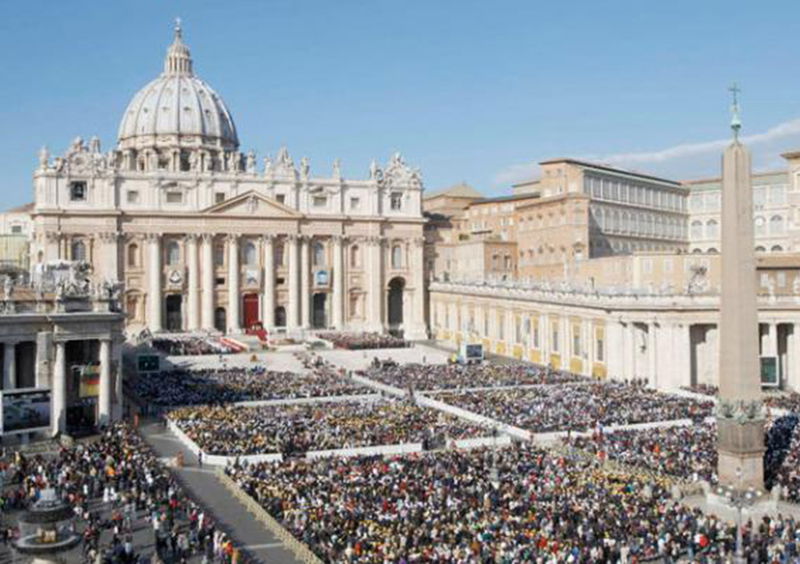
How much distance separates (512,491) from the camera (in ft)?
91.1

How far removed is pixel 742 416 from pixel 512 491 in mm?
6816

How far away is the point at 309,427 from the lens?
126ft

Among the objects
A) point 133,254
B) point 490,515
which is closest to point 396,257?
point 133,254

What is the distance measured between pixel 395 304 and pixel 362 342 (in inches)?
823

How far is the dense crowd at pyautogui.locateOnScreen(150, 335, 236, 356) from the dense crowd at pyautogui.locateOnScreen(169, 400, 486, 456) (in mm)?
24538

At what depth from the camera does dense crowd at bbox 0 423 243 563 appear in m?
24.1

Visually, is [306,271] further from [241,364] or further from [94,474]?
[94,474]

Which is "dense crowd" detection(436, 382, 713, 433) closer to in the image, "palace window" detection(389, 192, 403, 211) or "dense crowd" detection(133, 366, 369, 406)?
"dense crowd" detection(133, 366, 369, 406)

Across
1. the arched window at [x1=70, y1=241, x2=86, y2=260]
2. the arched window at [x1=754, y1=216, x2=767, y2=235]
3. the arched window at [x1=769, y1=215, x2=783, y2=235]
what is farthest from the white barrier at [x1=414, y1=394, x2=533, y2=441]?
the arched window at [x1=754, y1=216, x2=767, y2=235]

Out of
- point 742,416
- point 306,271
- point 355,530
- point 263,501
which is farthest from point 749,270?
point 306,271

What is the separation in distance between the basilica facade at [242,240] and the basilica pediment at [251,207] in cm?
10

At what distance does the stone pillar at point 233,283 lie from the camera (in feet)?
281

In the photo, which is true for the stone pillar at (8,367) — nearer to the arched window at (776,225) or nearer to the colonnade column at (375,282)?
the colonnade column at (375,282)

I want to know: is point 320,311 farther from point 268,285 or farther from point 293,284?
point 268,285
